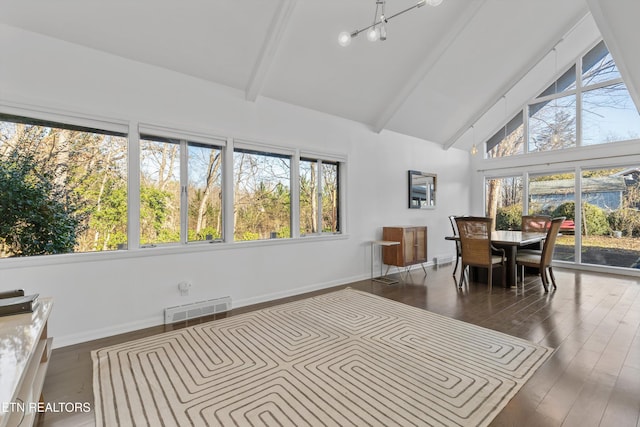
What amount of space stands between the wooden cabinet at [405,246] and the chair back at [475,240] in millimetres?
883

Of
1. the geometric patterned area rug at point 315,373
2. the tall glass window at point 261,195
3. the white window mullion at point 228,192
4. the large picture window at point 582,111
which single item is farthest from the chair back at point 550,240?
the white window mullion at point 228,192

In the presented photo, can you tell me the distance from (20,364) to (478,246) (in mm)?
4837

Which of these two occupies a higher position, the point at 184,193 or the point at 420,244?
the point at 184,193

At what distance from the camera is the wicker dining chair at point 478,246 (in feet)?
14.3

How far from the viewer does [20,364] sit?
1.19m

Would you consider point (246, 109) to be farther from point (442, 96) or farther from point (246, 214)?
point (442, 96)

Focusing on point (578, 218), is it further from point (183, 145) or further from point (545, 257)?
point (183, 145)

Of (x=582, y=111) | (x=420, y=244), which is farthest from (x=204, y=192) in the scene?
(x=582, y=111)

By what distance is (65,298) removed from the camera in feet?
8.93

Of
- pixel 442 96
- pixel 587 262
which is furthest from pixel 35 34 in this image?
pixel 587 262

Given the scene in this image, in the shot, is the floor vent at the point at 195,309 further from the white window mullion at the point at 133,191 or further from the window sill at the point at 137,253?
the white window mullion at the point at 133,191

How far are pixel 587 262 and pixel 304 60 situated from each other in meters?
6.46

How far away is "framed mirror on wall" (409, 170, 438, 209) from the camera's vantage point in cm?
608

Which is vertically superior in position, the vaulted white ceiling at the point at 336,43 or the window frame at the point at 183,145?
the vaulted white ceiling at the point at 336,43
